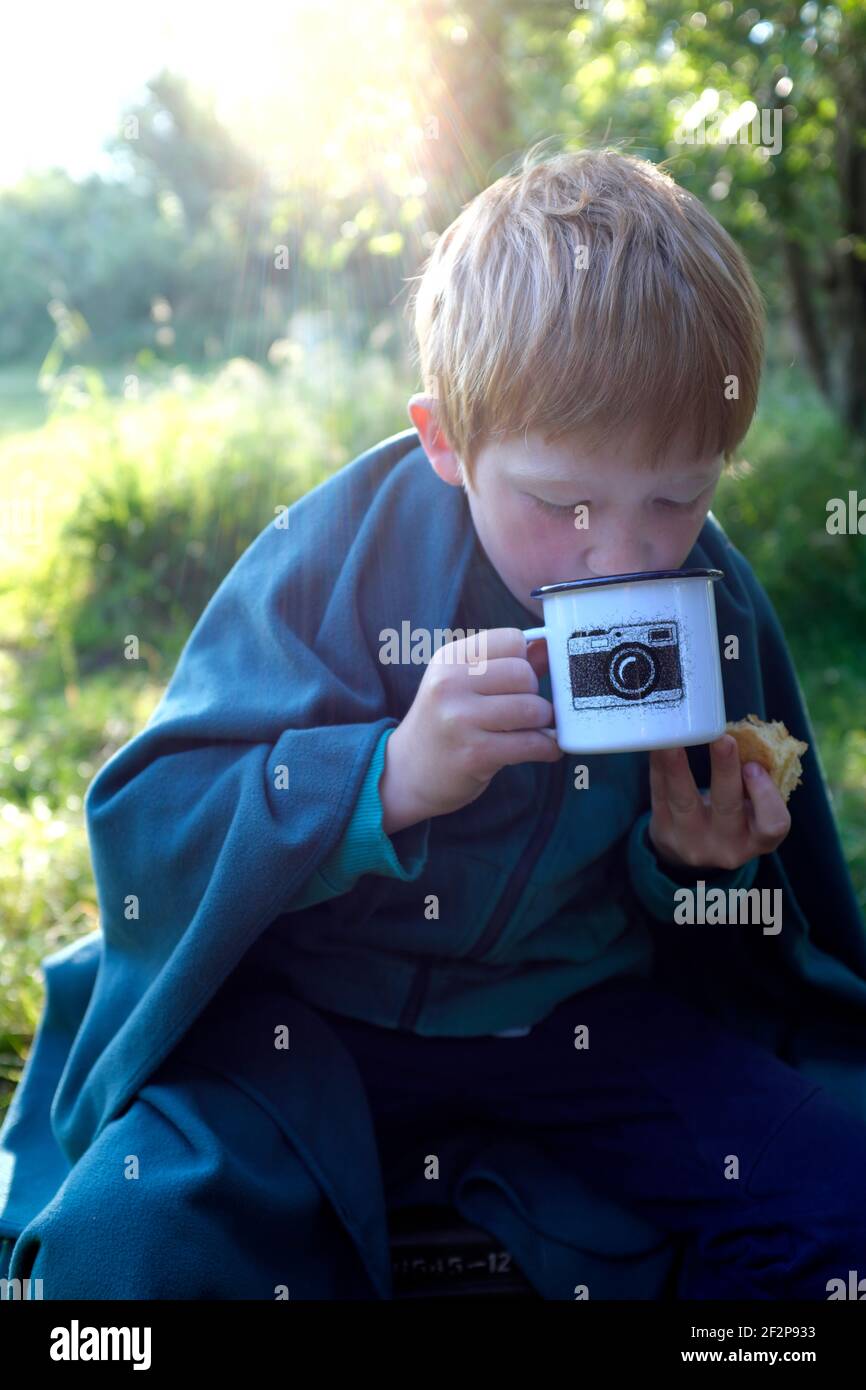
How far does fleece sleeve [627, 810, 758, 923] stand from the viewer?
2.09 metres

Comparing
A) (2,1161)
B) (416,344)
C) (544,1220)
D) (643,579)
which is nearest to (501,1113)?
(544,1220)

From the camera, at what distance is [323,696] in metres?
1.96

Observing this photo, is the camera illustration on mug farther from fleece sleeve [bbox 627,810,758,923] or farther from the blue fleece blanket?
fleece sleeve [bbox 627,810,758,923]

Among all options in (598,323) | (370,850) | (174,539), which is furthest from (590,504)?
(174,539)

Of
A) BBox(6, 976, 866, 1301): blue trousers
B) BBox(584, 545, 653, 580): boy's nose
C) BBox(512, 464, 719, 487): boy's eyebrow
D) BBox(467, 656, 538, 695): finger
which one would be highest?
BBox(512, 464, 719, 487): boy's eyebrow

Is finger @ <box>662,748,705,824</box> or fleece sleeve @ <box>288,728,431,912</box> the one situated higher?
finger @ <box>662,748,705,824</box>

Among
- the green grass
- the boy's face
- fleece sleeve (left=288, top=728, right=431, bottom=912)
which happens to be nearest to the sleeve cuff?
fleece sleeve (left=288, top=728, right=431, bottom=912)

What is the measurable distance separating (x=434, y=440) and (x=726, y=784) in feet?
2.38

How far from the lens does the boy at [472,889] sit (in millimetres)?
1743

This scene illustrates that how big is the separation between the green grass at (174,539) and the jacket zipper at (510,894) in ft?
6.53

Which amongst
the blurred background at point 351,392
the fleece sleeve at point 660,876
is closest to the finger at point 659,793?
the fleece sleeve at point 660,876

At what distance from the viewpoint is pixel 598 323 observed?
1.74m

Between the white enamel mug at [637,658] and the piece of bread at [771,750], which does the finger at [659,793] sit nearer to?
the piece of bread at [771,750]
